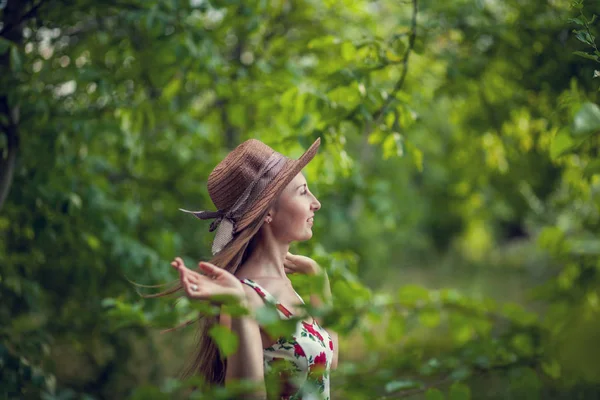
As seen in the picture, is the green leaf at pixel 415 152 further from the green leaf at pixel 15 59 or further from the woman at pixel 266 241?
the green leaf at pixel 15 59

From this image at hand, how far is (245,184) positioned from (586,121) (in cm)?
124

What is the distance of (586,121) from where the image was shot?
1049 millimetres

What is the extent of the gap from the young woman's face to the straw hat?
0.04 metres

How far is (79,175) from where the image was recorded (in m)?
4.07

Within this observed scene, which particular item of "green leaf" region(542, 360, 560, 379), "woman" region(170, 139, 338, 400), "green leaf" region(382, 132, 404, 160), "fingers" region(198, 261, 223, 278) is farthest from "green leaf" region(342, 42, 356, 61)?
"green leaf" region(542, 360, 560, 379)

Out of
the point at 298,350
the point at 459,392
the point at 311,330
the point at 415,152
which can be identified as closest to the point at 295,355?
the point at 298,350

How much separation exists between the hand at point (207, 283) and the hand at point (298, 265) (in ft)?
1.82

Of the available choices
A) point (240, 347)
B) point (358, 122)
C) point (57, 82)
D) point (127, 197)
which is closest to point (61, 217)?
point (57, 82)

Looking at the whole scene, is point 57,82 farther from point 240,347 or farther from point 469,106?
point 469,106

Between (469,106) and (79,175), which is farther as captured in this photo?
(469,106)

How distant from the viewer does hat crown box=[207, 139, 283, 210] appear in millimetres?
2098

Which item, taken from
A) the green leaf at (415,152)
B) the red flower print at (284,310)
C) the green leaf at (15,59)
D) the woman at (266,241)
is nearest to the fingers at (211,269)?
the woman at (266,241)

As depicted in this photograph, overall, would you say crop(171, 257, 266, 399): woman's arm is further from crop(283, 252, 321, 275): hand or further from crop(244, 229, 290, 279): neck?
crop(283, 252, 321, 275): hand

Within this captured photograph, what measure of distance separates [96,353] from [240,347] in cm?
386
